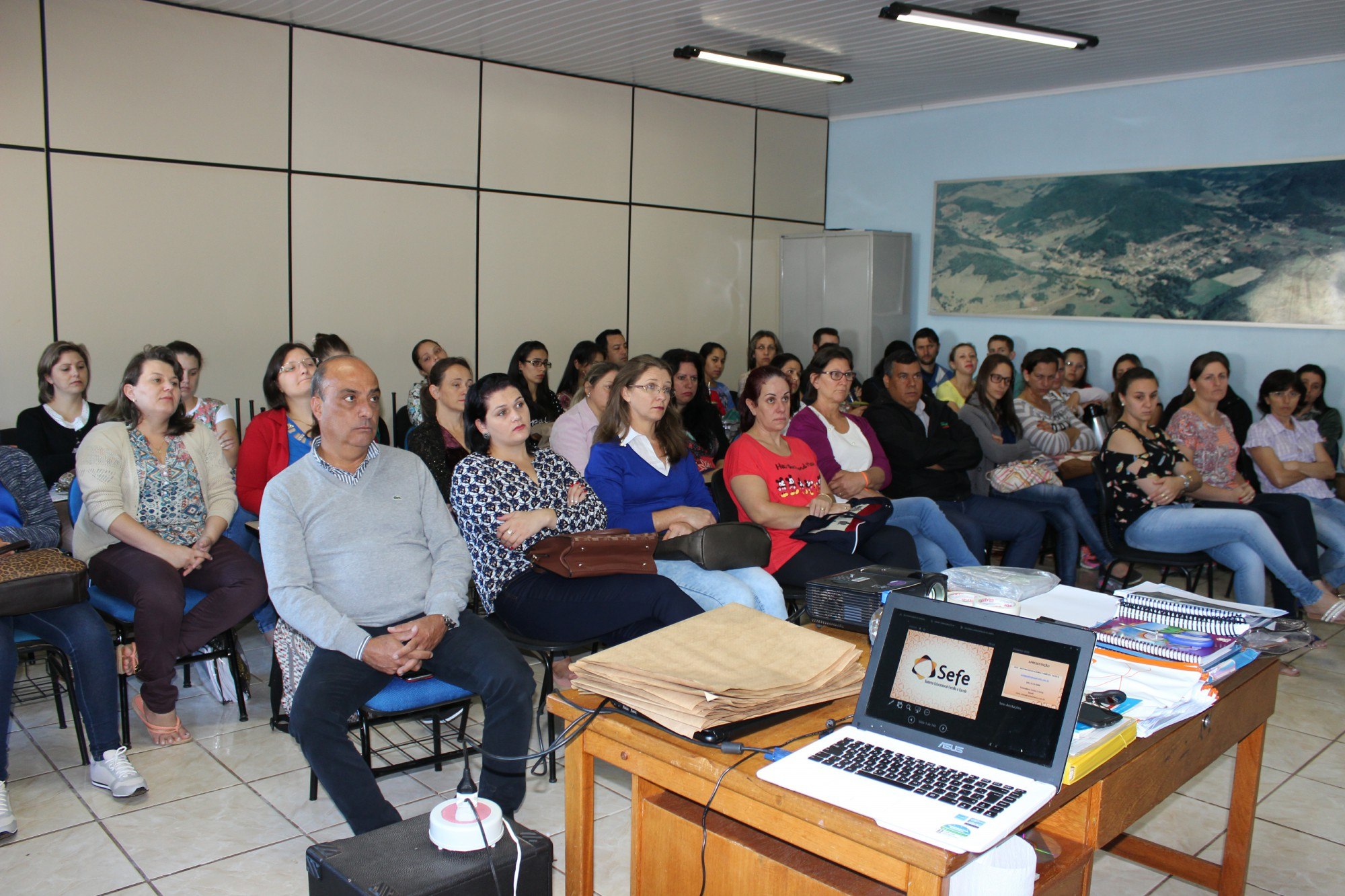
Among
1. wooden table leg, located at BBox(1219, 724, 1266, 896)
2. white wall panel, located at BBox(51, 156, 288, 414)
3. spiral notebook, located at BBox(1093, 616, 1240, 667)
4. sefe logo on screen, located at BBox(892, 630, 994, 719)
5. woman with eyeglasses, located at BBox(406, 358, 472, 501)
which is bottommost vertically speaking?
wooden table leg, located at BBox(1219, 724, 1266, 896)

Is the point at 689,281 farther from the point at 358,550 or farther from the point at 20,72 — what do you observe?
the point at 358,550

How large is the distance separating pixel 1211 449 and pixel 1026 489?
3.04 feet

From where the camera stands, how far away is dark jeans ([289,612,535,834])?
2.52 metres

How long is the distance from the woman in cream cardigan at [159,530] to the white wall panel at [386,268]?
2987 millimetres

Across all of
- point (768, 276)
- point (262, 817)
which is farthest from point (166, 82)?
point (768, 276)

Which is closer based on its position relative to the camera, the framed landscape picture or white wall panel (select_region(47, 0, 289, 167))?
white wall panel (select_region(47, 0, 289, 167))

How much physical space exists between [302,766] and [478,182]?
4932 mm

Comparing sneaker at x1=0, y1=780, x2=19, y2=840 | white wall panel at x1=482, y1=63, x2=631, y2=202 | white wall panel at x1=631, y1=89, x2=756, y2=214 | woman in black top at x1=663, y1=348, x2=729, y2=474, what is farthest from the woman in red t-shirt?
white wall panel at x1=631, y1=89, x2=756, y2=214

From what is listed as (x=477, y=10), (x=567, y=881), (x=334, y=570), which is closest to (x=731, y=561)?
(x=334, y=570)

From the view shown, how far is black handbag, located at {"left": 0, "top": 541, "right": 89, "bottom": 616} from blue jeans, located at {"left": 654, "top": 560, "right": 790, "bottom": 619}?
180 centimetres

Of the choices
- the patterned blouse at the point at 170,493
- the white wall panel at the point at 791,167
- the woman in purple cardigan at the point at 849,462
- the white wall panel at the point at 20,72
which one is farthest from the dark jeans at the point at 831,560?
the white wall panel at the point at 791,167

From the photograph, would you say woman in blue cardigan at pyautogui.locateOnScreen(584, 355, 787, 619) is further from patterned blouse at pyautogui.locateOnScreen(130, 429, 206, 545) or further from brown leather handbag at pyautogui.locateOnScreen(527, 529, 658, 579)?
patterned blouse at pyautogui.locateOnScreen(130, 429, 206, 545)

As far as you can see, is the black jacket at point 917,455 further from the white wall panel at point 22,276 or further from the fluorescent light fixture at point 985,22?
the white wall panel at point 22,276

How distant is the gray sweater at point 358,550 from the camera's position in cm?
268
